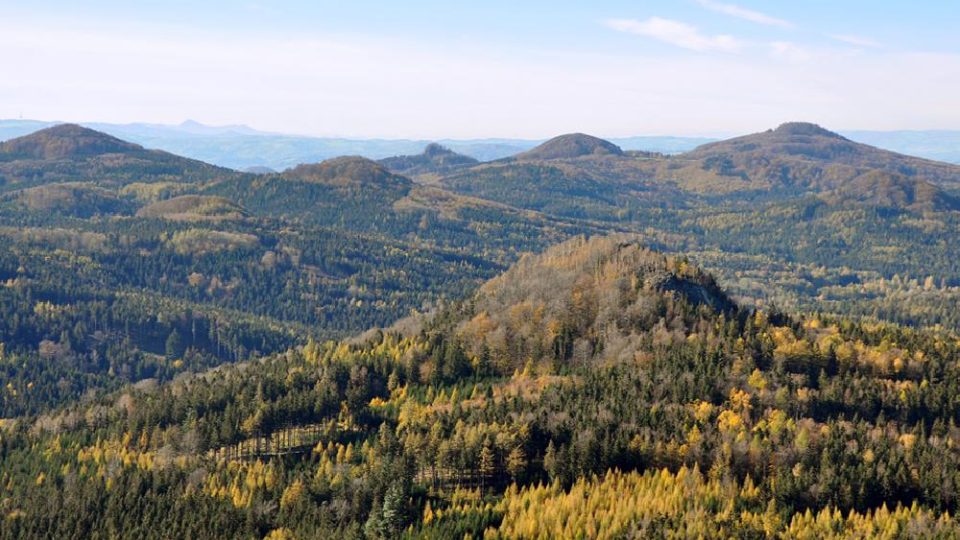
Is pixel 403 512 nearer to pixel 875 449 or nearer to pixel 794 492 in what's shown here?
pixel 794 492

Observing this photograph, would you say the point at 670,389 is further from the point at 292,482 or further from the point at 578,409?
the point at 292,482

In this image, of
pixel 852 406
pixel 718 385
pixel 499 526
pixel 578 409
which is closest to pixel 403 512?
pixel 499 526

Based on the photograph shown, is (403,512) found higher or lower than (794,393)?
lower

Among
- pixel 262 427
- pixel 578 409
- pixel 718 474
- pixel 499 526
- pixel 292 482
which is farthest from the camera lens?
pixel 262 427

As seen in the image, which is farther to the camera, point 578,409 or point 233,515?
point 578,409

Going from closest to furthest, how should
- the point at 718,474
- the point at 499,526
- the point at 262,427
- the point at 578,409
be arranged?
the point at 499,526 → the point at 718,474 → the point at 578,409 → the point at 262,427

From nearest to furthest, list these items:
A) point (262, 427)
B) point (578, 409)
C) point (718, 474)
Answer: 1. point (718, 474)
2. point (578, 409)
3. point (262, 427)

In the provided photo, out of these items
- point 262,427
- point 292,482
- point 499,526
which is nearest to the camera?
point 499,526

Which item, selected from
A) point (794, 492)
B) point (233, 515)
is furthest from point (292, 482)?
point (794, 492)

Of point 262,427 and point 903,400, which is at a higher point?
point 903,400
